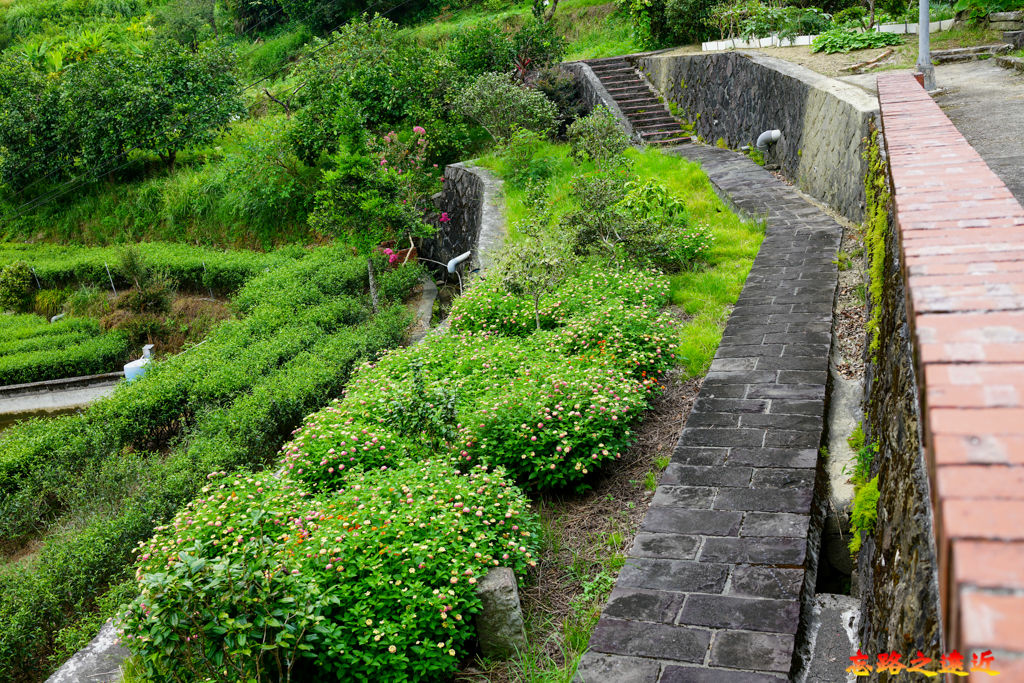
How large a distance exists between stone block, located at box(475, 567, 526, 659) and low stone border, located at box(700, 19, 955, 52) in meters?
10.2

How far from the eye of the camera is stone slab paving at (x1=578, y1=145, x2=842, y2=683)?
2867 mm

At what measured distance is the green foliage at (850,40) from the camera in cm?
1106

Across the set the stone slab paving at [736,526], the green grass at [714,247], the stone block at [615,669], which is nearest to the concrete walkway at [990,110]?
the stone slab paving at [736,526]

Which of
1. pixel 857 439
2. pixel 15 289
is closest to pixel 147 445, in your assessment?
pixel 857 439

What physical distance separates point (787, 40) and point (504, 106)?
195 inches

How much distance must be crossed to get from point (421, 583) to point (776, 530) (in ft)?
5.29

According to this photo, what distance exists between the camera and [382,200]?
1208cm

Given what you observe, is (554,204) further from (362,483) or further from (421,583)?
(421,583)

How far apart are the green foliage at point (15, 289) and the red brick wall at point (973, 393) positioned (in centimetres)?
1871

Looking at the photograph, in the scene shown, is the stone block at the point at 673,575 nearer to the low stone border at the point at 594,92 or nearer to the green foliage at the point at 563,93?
the low stone border at the point at 594,92

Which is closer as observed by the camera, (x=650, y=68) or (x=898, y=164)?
(x=898, y=164)

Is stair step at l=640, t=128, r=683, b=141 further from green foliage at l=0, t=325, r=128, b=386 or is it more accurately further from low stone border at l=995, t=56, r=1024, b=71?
green foliage at l=0, t=325, r=128, b=386

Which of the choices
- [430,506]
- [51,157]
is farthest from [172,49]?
[430,506]

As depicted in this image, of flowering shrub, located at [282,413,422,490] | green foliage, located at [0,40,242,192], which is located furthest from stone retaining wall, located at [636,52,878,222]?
green foliage, located at [0,40,242,192]
